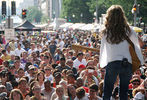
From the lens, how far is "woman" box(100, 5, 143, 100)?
5.53 m

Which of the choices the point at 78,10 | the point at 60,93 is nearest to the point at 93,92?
the point at 60,93

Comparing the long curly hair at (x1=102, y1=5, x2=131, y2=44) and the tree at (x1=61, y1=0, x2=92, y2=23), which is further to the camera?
the tree at (x1=61, y1=0, x2=92, y2=23)

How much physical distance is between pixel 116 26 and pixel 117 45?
25 centimetres

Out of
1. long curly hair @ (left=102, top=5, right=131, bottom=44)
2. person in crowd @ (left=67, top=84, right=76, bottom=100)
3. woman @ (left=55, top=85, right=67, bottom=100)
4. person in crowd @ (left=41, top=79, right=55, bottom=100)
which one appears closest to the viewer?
long curly hair @ (left=102, top=5, right=131, bottom=44)

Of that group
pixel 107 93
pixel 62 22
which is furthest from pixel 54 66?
pixel 62 22

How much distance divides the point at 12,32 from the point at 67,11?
94.7m

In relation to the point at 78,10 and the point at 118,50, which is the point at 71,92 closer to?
the point at 118,50

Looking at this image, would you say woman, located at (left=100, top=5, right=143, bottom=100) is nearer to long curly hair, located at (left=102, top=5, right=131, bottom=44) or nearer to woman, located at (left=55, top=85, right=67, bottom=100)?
long curly hair, located at (left=102, top=5, right=131, bottom=44)

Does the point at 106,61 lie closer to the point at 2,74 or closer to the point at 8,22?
the point at 2,74

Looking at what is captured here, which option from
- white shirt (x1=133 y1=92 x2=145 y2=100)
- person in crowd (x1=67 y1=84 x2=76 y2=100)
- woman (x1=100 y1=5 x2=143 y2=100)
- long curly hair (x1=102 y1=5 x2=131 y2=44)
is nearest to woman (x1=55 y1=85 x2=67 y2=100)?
person in crowd (x1=67 y1=84 x2=76 y2=100)

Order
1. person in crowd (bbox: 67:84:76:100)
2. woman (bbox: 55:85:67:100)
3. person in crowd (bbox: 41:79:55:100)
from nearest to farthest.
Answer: woman (bbox: 55:85:67:100), person in crowd (bbox: 67:84:76:100), person in crowd (bbox: 41:79:55:100)

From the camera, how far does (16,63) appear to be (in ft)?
47.8

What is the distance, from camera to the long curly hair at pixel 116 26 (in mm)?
5527

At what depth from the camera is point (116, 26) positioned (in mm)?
5539
